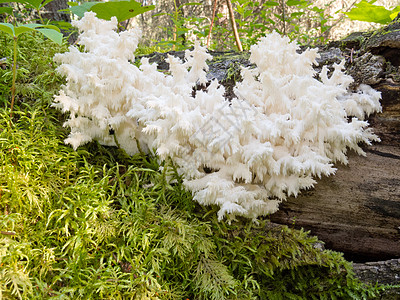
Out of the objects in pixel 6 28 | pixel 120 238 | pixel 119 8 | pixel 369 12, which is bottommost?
pixel 120 238

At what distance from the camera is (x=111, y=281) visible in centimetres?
143

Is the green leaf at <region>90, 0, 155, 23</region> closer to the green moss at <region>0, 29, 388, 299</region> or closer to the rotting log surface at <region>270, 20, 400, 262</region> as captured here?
the green moss at <region>0, 29, 388, 299</region>

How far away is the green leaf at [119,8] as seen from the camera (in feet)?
7.58

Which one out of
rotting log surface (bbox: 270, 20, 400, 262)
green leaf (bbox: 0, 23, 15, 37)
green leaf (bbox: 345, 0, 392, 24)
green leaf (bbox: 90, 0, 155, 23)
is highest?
green leaf (bbox: 90, 0, 155, 23)

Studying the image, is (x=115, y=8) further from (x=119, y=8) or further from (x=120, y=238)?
(x=120, y=238)

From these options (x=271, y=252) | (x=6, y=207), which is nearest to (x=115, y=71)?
(x=6, y=207)

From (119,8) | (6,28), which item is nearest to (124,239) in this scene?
(6,28)

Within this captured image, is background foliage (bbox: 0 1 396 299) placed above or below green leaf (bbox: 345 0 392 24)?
below

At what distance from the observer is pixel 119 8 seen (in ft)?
7.78

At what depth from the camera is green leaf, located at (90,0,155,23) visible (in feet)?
7.58

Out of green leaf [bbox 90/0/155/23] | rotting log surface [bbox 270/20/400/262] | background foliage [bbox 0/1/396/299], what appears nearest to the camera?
background foliage [bbox 0/1/396/299]

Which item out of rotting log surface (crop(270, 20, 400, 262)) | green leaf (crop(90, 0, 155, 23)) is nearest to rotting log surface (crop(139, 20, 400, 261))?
rotting log surface (crop(270, 20, 400, 262))

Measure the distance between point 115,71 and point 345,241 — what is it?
1.84m

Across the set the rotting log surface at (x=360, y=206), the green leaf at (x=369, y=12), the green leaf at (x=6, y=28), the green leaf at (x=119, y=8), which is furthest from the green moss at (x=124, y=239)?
the green leaf at (x=369, y=12)
